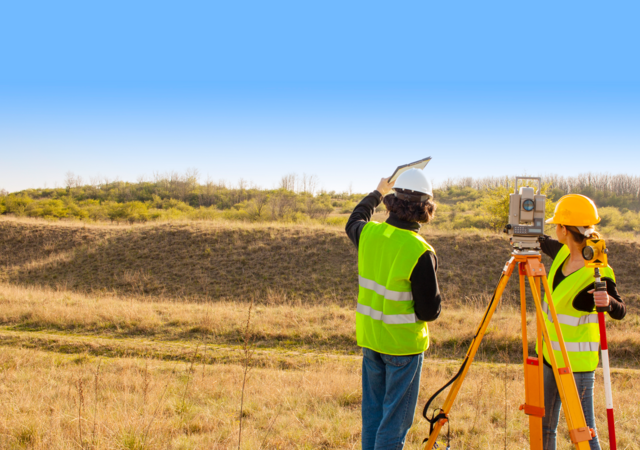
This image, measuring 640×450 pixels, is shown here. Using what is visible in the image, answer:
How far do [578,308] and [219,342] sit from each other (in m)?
7.90

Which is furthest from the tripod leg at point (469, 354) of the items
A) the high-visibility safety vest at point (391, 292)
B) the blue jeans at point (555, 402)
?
the blue jeans at point (555, 402)

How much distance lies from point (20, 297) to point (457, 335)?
13.5m

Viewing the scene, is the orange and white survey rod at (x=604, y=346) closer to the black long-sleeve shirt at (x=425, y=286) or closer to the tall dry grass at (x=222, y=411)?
the black long-sleeve shirt at (x=425, y=286)

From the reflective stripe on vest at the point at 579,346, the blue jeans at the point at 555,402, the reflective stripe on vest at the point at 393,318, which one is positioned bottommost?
the blue jeans at the point at 555,402

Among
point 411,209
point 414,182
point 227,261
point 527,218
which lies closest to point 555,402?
point 527,218

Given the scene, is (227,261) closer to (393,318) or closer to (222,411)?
(222,411)

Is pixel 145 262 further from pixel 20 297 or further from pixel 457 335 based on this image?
pixel 457 335

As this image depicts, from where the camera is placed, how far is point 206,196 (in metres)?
54.7

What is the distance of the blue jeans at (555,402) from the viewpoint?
2564 mm

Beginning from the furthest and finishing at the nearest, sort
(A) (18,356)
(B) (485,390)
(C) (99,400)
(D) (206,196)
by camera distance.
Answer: (D) (206,196)
(A) (18,356)
(B) (485,390)
(C) (99,400)

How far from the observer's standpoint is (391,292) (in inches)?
88.5

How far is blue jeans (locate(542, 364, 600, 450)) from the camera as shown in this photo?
2.56m

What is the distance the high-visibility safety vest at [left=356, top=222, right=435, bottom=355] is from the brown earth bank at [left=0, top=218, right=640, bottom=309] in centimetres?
1250

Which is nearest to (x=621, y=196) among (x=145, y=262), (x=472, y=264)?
(x=472, y=264)
